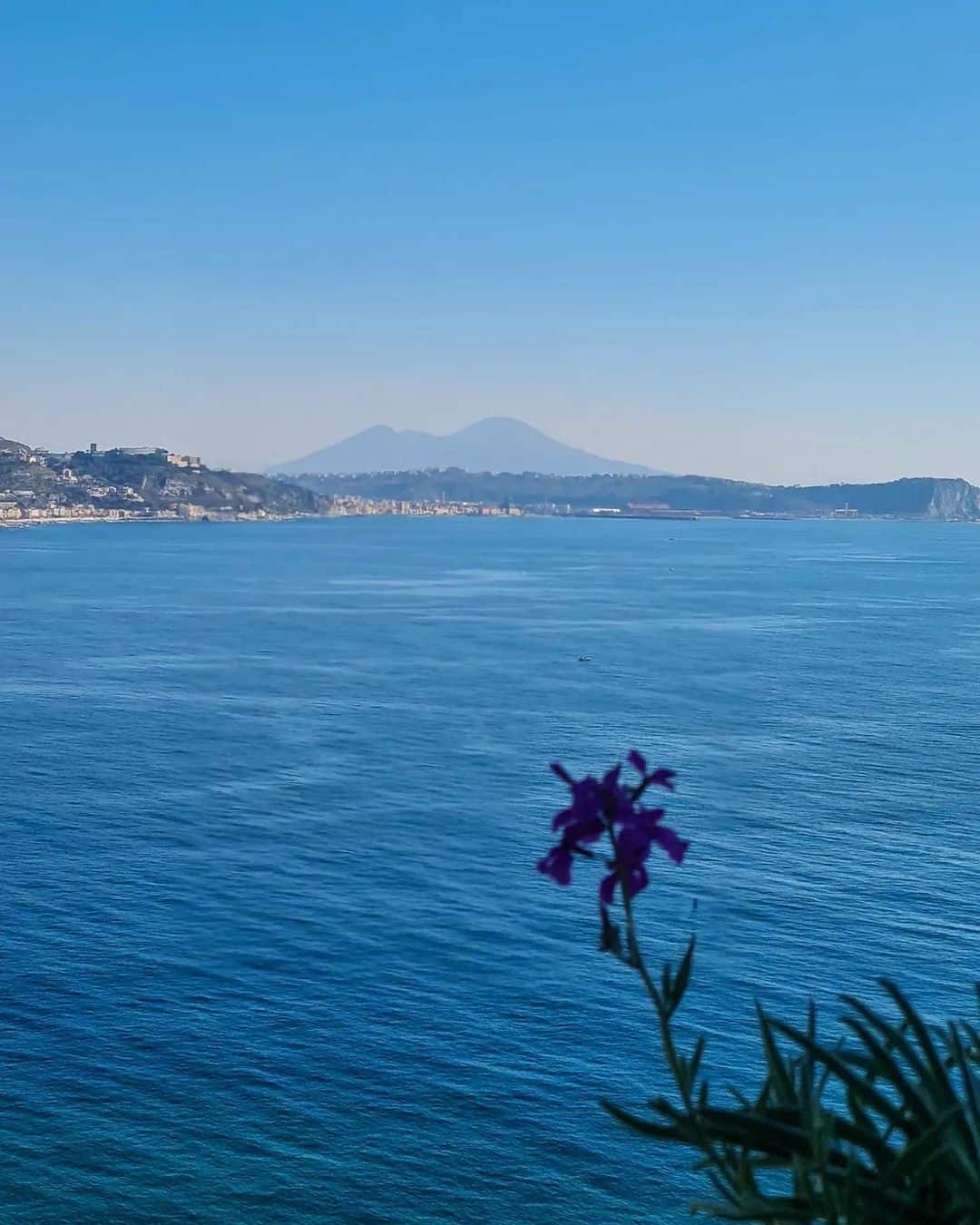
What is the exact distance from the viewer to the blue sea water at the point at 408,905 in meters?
20.5

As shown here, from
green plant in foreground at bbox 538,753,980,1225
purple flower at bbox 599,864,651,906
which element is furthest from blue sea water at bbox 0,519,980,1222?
purple flower at bbox 599,864,651,906

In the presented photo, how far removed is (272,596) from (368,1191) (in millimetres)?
74886

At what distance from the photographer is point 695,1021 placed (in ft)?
78.5

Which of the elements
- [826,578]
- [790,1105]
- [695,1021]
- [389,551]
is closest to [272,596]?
[826,578]

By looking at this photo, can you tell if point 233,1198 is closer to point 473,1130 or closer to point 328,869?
point 473,1130

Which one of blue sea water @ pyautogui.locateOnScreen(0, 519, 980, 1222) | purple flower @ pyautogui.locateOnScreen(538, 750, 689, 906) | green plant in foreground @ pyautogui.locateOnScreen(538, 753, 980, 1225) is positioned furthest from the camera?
blue sea water @ pyautogui.locateOnScreen(0, 519, 980, 1222)

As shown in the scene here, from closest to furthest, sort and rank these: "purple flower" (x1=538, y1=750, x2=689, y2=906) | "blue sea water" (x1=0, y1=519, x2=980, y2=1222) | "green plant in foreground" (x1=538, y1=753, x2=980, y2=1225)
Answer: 1. "purple flower" (x1=538, y1=750, x2=689, y2=906)
2. "green plant in foreground" (x1=538, y1=753, x2=980, y2=1225)
3. "blue sea water" (x1=0, y1=519, x2=980, y2=1222)

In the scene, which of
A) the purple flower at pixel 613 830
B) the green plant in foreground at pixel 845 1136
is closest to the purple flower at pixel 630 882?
the purple flower at pixel 613 830

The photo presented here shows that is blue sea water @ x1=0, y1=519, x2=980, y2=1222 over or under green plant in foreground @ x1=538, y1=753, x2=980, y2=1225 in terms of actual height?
under

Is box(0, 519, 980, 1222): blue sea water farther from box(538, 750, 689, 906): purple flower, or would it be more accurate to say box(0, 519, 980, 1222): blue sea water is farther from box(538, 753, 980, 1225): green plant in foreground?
box(538, 750, 689, 906): purple flower

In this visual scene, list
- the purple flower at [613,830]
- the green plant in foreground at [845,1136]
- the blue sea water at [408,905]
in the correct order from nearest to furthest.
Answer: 1. the purple flower at [613,830]
2. the green plant in foreground at [845,1136]
3. the blue sea water at [408,905]

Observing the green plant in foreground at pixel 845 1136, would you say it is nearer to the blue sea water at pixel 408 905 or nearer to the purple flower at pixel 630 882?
the purple flower at pixel 630 882

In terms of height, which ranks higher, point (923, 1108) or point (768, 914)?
point (923, 1108)

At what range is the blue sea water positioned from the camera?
20453 mm
